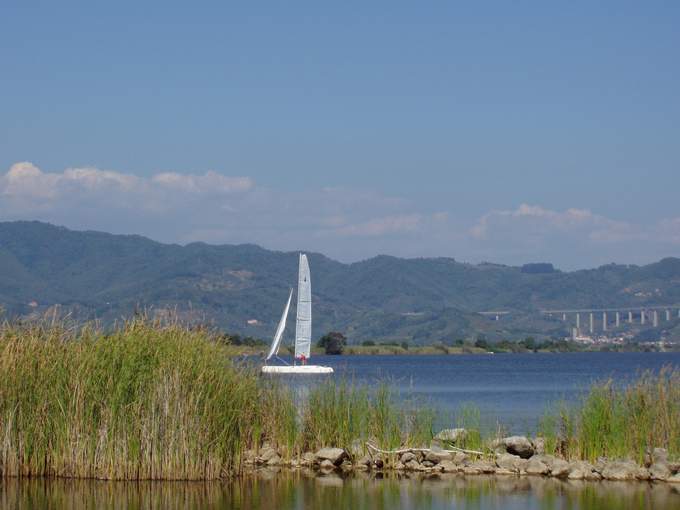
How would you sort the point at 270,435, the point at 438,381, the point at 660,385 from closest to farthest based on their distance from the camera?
1. the point at 660,385
2. the point at 270,435
3. the point at 438,381

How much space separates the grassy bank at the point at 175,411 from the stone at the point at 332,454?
0.47 meters

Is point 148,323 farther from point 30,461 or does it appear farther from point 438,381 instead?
point 438,381

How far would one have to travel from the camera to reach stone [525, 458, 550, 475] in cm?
2370

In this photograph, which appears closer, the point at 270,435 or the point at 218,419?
the point at 218,419

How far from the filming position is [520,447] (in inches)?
964

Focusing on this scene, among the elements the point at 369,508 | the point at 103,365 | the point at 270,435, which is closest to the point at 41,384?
the point at 103,365

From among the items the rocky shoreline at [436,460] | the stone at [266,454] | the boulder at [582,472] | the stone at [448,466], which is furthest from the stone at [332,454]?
the boulder at [582,472]

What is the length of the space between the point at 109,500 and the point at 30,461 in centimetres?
263

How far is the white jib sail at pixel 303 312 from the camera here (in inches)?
2741

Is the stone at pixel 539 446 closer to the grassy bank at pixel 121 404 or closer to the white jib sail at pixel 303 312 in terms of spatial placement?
the grassy bank at pixel 121 404

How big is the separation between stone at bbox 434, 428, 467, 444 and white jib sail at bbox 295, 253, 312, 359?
44.1 meters

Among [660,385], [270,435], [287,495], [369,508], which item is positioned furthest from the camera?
[270,435]

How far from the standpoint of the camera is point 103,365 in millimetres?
21969

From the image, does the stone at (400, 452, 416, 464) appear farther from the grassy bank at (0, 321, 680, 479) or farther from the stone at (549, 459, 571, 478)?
the stone at (549, 459, 571, 478)
